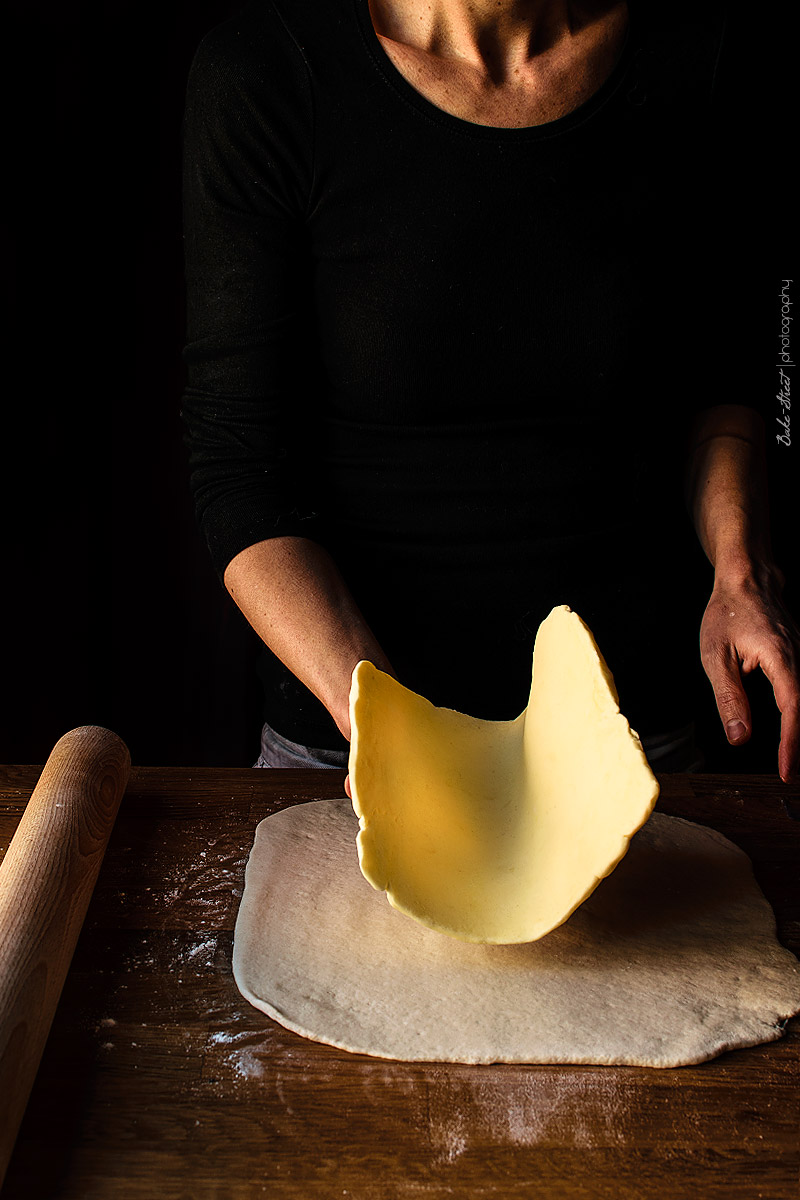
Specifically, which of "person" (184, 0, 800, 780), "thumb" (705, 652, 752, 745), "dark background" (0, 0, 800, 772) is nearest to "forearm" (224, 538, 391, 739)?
"person" (184, 0, 800, 780)

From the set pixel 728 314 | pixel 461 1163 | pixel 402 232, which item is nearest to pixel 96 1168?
pixel 461 1163

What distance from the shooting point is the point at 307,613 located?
106cm

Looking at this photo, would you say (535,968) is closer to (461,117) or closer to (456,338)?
(456,338)

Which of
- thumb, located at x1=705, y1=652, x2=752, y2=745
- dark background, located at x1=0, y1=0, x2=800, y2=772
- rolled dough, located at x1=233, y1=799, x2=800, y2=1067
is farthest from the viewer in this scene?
dark background, located at x1=0, y1=0, x2=800, y2=772

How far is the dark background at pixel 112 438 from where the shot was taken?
5.91 ft

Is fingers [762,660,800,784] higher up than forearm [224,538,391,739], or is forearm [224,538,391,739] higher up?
forearm [224,538,391,739]

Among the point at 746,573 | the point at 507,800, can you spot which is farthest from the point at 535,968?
the point at 746,573

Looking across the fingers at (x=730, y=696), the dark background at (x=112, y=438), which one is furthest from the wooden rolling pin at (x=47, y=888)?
the dark background at (x=112, y=438)

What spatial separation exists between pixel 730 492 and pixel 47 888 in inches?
33.9

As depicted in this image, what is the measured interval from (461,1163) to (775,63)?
1491 millimetres

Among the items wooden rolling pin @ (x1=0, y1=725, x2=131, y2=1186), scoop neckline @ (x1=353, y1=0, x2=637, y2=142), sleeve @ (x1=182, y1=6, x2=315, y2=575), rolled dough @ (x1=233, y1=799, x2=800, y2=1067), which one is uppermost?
scoop neckline @ (x1=353, y1=0, x2=637, y2=142)

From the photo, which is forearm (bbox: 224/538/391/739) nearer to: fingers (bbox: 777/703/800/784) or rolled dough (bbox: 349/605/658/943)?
rolled dough (bbox: 349/605/658/943)

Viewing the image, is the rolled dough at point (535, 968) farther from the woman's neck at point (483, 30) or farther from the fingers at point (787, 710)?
the woman's neck at point (483, 30)

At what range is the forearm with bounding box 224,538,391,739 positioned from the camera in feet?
3.38
